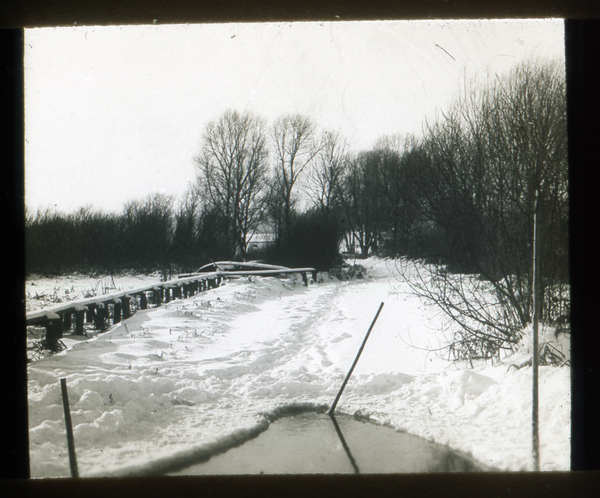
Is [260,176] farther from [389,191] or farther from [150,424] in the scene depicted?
[150,424]

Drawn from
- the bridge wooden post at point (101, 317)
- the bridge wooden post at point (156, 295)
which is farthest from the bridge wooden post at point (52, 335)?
the bridge wooden post at point (156, 295)

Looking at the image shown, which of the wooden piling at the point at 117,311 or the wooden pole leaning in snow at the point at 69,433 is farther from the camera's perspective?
the wooden piling at the point at 117,311

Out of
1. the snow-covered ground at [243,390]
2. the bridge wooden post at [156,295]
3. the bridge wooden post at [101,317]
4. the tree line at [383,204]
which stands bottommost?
the snow-covered ground at [243,390]

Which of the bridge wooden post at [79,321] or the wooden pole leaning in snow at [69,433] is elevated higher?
the bridge wooden post at [79,321]

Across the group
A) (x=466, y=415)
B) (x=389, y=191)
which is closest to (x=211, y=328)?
(x=389, y=191)

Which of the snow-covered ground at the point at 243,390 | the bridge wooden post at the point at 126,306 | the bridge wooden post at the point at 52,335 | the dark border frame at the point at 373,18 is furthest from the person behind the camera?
the bridge wooden post at the point at 126,306

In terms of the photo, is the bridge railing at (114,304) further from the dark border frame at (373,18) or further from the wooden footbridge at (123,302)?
the dark border frame at (373,18)

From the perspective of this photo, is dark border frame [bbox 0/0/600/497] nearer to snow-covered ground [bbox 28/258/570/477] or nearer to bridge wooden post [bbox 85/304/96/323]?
snow-covered ground [bbox 28/258/570/477]
